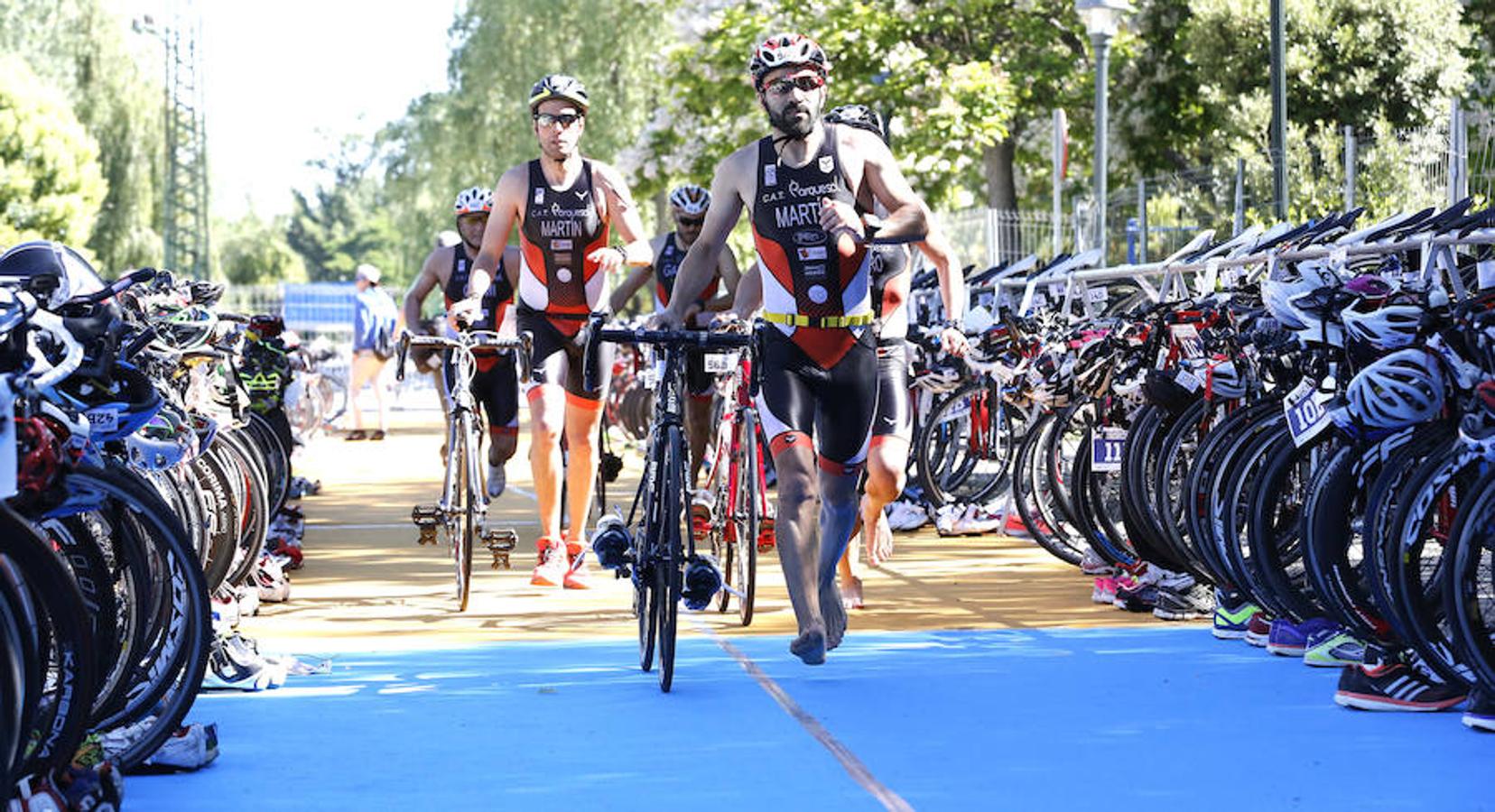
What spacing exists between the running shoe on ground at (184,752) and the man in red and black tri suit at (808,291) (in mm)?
2101

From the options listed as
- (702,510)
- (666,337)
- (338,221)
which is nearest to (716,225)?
(666,337)

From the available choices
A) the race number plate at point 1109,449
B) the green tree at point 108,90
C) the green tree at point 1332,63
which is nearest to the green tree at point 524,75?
the green tree at point 1332,63

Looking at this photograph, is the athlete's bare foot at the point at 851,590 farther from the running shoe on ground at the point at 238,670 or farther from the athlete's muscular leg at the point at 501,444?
the athlete's muscular leg at the point at 501,444

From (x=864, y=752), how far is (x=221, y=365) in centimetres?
412

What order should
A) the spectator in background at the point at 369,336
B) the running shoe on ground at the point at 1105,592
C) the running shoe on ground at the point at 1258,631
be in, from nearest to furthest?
the running shoe on ground at the point at 1258,631, the running shoe on ground at the point at 1105,592, the spectator in background at the point at 369,336

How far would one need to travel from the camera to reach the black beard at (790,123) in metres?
7.23

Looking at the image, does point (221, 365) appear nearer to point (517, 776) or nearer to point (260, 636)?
point (260, 636)

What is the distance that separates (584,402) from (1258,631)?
338cm

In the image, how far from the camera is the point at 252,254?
103000 millimetres

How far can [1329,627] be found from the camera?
7316mm

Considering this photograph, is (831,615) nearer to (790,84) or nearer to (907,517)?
(790,84)

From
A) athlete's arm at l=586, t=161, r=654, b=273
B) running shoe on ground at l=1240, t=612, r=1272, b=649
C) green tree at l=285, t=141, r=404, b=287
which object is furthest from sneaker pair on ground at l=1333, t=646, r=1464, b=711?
green tree at l=285, t=141, r=404, b=287

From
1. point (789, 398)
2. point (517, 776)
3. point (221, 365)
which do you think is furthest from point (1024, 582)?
point (517, 776)

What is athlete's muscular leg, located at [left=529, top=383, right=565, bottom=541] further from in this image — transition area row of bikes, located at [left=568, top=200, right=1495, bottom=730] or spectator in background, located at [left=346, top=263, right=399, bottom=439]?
spectator in background, located at [left=346, top=263, right=399, bottom=439]
